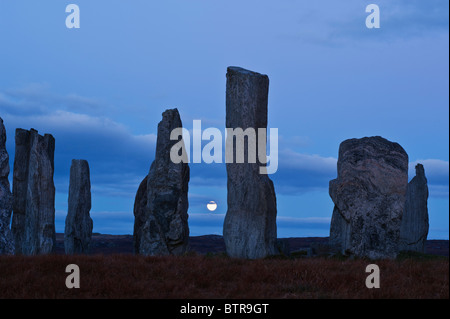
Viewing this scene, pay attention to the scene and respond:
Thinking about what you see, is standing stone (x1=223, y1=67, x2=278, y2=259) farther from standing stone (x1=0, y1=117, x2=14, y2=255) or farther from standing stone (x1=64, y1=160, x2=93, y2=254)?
standing stone (x1=64, y1=160, x2=93, y2=254)

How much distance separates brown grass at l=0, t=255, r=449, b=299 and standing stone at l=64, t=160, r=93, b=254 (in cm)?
982

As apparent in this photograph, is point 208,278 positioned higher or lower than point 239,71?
lower

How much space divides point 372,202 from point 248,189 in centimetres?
360

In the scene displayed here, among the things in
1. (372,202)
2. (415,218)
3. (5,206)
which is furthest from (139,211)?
(415,218)

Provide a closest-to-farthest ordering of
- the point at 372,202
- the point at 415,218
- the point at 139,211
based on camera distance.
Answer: the point at 372,202
the point at 139,211
the point at 415,218

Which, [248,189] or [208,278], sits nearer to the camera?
[208,278]

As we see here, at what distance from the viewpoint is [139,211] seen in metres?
20.9

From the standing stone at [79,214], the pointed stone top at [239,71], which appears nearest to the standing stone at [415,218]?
the pointed stone top at [239,71]

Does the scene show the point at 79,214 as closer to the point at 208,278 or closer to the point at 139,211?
the point at 139,211

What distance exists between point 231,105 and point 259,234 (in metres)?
4.01

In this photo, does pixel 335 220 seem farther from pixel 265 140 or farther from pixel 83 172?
pixel 83 172

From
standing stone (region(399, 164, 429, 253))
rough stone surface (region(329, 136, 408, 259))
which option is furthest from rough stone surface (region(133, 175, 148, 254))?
standing stone (region(399, 164, 429, 253))
